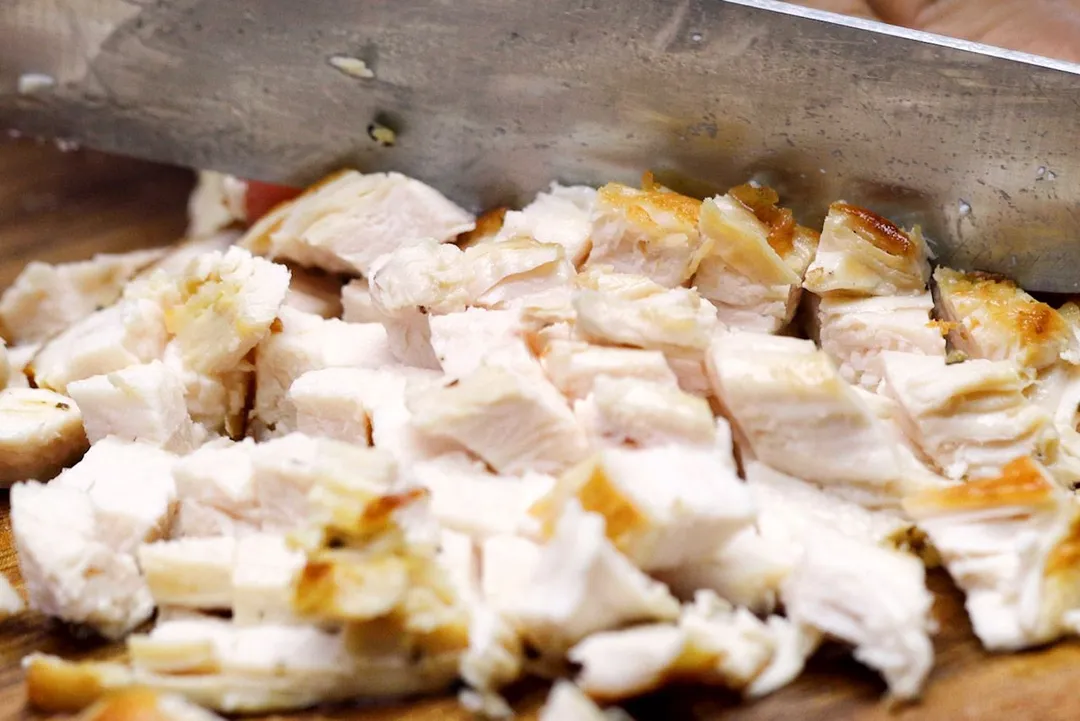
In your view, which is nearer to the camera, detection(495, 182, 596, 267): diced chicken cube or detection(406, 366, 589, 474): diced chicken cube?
detection(406, 366, 589, 474): diced chicken cube

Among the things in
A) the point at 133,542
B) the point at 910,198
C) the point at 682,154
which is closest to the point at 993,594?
the point at 910,198

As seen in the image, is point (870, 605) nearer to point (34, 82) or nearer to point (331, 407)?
point (331, 407)

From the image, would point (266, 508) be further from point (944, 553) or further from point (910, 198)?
point (910, 198)

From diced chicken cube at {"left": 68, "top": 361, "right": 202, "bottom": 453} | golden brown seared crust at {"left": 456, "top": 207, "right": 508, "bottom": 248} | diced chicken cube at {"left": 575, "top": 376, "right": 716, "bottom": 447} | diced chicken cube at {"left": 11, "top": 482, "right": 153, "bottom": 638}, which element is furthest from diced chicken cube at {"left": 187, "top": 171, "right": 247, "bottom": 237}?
diced chicken cube at {"left": 575, "top": 376, "right": 716, "bottom": 447}

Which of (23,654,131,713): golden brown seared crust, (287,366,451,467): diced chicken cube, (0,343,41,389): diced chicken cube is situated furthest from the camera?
(0,343,41,389): diced chicken cube

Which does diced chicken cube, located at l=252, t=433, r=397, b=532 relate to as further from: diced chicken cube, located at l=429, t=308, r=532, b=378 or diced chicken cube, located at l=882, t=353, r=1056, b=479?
diced chicken cube, located at l=882, t=353, r=1056, b=479

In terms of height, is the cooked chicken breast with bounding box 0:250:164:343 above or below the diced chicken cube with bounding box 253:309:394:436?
below

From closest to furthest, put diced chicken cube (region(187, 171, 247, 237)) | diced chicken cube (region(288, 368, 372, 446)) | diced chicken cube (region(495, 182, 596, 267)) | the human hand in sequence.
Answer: diced chicken cube (region(288, 368, 372, 446)), diced chicken cube (region(495, 182, 596, 267)), the human hand, diced chicken cube (region(187, 171, 247, 237))
